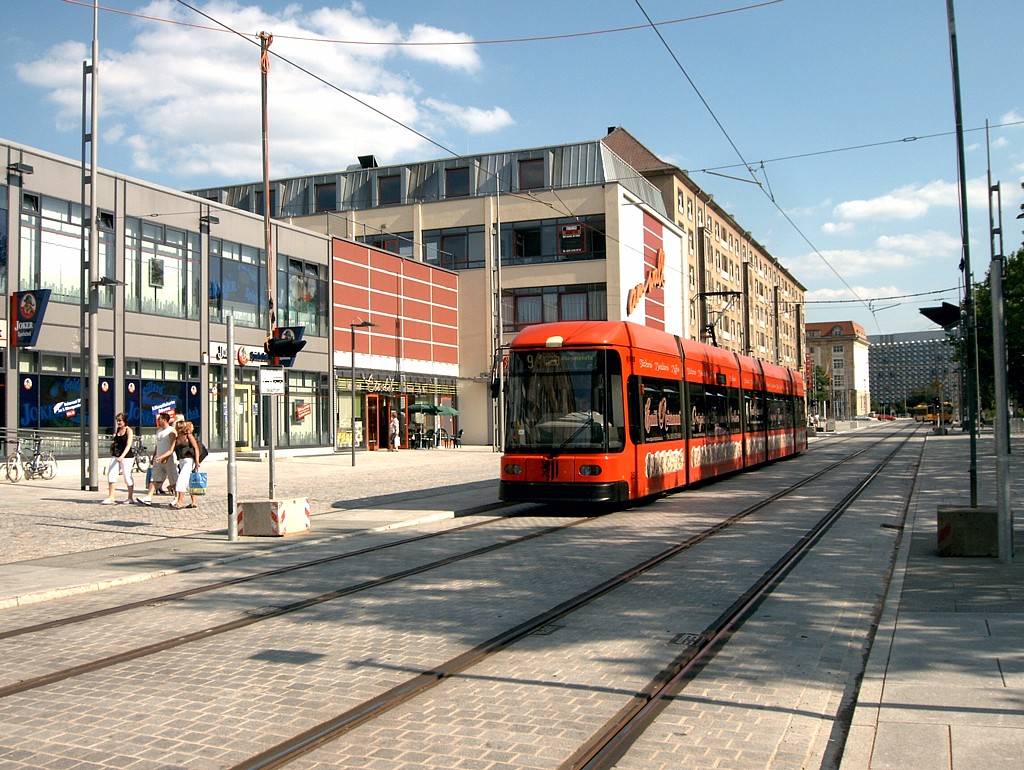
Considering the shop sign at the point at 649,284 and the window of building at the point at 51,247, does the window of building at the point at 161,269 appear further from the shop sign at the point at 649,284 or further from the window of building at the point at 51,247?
the shop sign at the point at 649,284

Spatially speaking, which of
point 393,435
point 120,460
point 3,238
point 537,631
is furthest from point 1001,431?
point 393,435

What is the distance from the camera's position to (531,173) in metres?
54.3

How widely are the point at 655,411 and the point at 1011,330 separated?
1357 inches

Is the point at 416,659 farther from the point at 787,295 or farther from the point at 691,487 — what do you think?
the point at 787,295

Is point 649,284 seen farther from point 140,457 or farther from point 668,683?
point 668,683

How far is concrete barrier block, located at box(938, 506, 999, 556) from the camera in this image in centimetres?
1048

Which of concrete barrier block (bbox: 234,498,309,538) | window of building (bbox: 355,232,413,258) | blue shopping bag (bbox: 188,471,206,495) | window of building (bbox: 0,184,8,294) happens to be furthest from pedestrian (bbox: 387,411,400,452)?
concrete barrier block (bbox: 234,498,309,538)

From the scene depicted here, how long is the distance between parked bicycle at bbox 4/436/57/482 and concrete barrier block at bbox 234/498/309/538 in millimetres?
12834

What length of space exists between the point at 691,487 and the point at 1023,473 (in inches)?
366

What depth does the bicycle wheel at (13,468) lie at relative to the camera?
80.1 feet

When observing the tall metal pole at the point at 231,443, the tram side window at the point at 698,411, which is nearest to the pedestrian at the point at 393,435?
the tram side window at the point at 698,411

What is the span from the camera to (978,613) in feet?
25.4

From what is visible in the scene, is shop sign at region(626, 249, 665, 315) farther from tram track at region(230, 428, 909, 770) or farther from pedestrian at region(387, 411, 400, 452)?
tram track at region(230, 428, 909, 770)

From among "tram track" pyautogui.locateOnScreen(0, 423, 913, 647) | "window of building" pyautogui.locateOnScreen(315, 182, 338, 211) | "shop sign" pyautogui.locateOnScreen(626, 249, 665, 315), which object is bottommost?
"tram track" pyautogui.locateOnScreen(0, 423, 913, 647)
